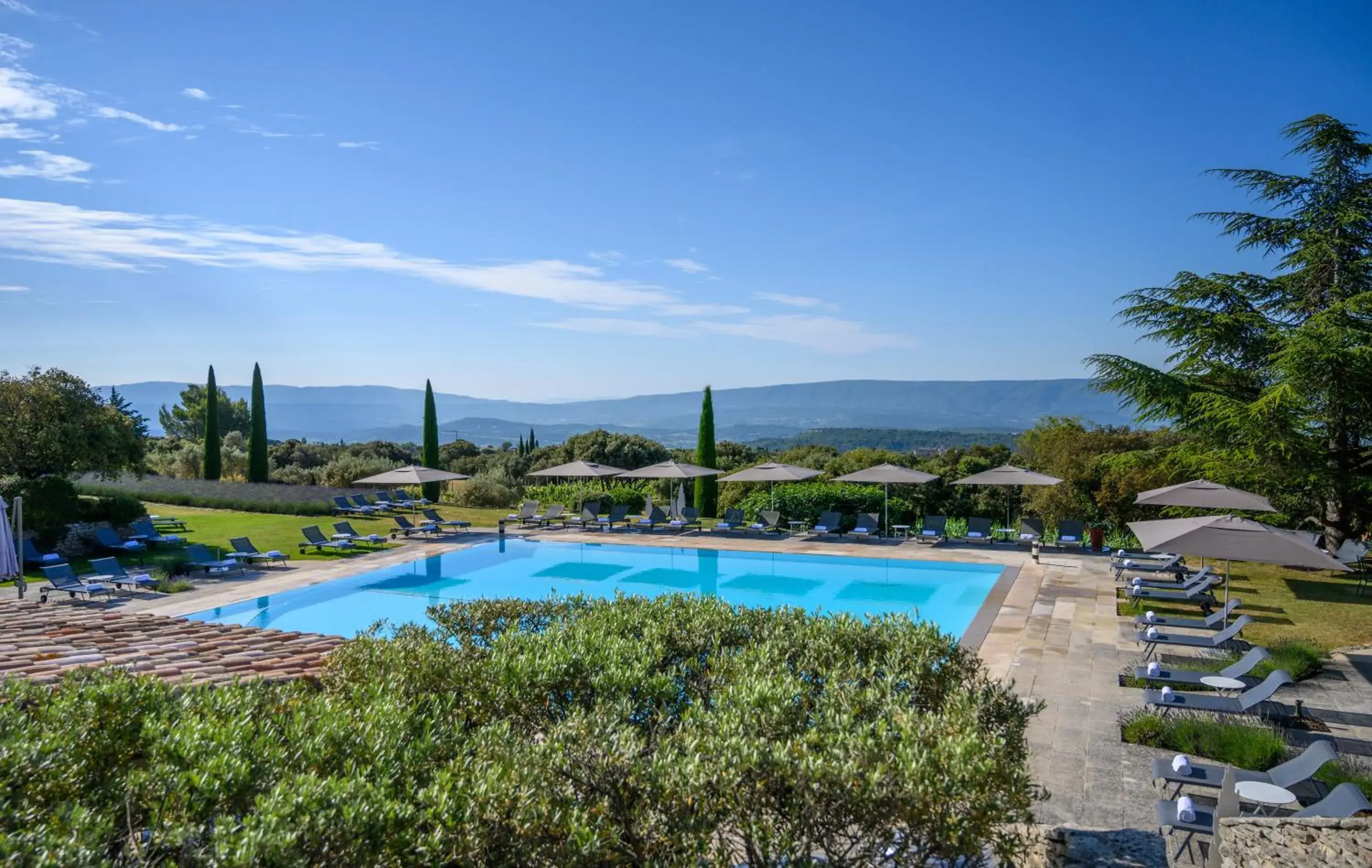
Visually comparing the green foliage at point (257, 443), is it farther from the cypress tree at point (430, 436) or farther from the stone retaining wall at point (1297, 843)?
the stone retaining wall at point (1297, 843)

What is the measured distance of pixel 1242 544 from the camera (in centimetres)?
918

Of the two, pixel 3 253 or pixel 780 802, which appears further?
pixel 3 253

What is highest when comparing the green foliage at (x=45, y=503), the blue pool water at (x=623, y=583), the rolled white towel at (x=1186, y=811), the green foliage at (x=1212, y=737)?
the green foliage at (x=45, y=503)

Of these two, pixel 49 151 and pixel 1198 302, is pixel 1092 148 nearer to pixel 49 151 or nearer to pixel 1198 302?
pixel 1198 302

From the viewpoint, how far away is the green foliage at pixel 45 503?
16.2 m

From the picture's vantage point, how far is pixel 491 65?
16.3 meters

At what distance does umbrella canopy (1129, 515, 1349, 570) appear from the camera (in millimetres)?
8867

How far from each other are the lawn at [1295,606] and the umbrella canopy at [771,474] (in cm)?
917

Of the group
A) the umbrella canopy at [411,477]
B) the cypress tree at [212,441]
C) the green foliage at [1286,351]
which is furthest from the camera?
the cypress tree at [212,441]

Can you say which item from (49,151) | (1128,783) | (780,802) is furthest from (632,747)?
(49,151)

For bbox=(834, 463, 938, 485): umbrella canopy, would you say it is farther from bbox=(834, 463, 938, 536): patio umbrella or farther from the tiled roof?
the tiled roof

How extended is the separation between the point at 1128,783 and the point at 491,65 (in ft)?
54.9

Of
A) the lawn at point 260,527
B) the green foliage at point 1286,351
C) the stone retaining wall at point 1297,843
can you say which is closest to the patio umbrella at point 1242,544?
the stone retaining wall at point 1297,843

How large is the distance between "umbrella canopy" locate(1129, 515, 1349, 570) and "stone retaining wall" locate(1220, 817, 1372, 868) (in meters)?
5.43
